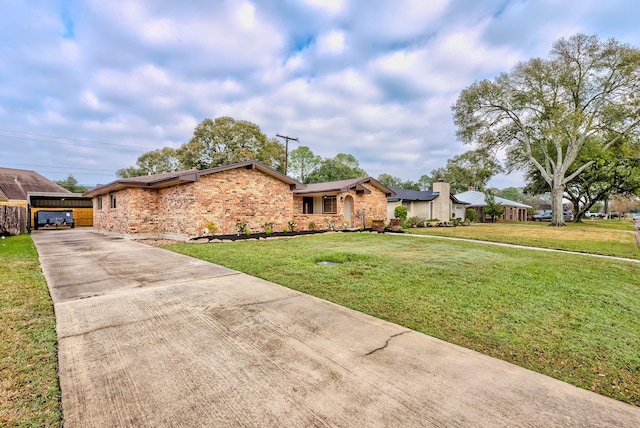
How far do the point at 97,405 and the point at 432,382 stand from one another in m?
2.46

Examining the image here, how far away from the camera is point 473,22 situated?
34.3ft

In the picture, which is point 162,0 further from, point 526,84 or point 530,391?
point 526,84

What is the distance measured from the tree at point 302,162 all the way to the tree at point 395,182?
1677 cm

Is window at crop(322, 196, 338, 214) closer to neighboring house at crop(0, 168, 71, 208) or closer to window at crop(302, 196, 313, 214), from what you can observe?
window at crop(302, 196, 313, 214)

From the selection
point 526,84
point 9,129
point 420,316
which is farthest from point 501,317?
point 9,129

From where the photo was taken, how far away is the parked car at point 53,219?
21672mm

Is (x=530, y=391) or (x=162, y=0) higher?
(x=162, y=0)

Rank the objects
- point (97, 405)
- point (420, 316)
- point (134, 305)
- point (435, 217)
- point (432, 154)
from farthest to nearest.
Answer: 1. point (432, 154)
2. point (435, 217)
3. point (134, 305)
4. point (420, 316)
5. point (97, 405)

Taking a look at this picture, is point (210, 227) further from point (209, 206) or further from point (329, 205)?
point (329, 205)

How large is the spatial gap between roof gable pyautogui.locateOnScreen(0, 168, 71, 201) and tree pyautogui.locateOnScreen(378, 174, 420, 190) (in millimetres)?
47874

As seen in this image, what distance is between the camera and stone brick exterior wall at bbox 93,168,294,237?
12.5 metres

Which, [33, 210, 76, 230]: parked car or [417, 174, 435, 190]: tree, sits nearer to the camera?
[33, 210, 76, 230]: parked car

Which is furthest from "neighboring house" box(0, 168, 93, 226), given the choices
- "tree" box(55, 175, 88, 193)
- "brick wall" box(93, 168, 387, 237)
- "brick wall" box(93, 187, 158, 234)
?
"tree" box(55, 175, 88, 193)

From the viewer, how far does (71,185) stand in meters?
50.0
